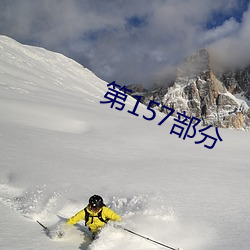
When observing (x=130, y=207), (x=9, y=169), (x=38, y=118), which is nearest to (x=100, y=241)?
(x=130, y=207)

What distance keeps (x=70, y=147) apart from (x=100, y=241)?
6031 millimetres

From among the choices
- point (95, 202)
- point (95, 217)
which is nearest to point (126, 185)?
point (95, 217)

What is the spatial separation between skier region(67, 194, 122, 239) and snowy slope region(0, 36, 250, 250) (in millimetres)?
212

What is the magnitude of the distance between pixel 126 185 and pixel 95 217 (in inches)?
80.9

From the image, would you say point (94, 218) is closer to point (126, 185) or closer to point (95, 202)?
point (95, 202)

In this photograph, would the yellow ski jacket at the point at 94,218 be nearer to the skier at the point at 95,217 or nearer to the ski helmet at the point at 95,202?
the skier at the point at 95,217

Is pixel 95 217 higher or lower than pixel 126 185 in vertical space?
lower

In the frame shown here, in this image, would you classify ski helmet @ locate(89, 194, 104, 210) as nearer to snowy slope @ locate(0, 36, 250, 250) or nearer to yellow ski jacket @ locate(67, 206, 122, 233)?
yellow ski jacket @ locate(67, 206, 122, 233)

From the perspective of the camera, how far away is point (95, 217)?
5539 mm

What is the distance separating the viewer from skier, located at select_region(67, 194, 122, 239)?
545cm

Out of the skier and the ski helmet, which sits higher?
the ski helmet

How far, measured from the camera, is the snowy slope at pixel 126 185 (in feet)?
16.9

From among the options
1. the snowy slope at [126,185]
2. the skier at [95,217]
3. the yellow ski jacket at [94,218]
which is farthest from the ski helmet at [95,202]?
the snowy slope at [126,185]

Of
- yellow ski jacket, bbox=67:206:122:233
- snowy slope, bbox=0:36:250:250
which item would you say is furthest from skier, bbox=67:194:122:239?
snowy slope, bbox=0:36:250:250
